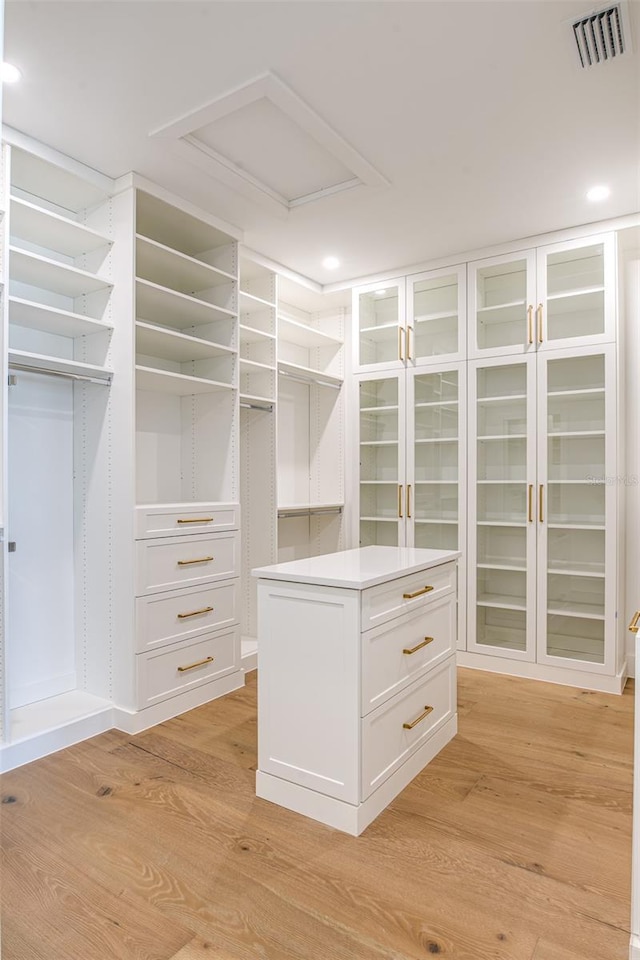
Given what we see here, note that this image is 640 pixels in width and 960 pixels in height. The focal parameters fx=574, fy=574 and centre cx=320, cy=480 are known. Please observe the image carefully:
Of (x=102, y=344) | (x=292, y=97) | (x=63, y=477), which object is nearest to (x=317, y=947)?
(x=63, y=477)

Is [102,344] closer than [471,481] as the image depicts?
Yes

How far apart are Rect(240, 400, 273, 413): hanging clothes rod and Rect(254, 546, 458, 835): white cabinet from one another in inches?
61.5

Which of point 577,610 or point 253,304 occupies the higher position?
point 253,304

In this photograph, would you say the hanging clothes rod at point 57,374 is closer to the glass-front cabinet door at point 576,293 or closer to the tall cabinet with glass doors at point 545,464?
the tall cabinet with glass doors at point 545,464

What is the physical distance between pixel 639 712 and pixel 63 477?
9.00 ft

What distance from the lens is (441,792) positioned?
88.7 inches

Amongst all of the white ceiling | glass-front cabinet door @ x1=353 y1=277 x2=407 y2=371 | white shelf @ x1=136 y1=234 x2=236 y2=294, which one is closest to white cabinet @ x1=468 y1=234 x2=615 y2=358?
the white ceiling

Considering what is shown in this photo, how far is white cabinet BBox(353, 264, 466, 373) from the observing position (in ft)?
13.0

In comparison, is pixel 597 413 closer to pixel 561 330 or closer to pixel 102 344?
pixel 561 330

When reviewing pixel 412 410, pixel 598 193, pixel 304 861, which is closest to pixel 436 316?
pixel 412 410

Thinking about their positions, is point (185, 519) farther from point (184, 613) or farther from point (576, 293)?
point (576, 293)

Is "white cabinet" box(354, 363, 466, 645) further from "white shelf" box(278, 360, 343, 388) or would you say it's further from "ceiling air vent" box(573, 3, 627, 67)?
"ceiling air vent" box(573, 3, 627, 67)

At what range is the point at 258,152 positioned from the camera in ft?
8.62

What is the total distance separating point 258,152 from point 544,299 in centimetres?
199
